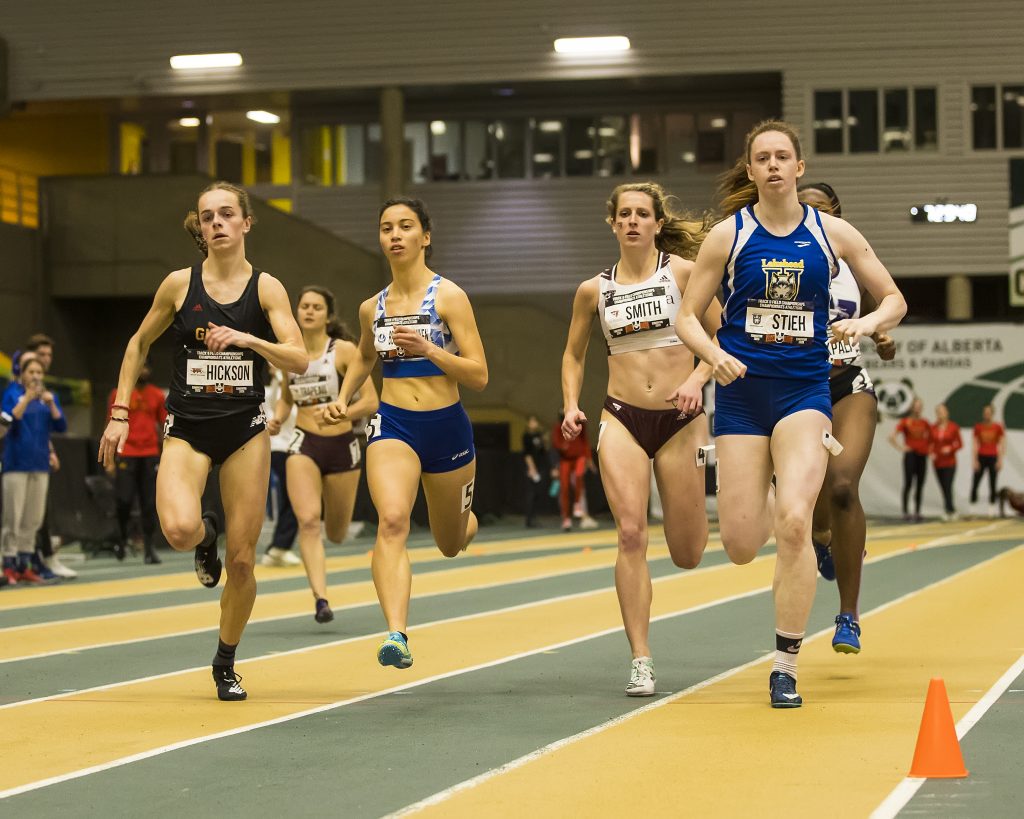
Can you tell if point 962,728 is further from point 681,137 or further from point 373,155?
point 373,155

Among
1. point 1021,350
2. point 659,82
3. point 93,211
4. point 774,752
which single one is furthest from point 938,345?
point 774,752

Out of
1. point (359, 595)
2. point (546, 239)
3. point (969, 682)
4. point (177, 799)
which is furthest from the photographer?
point (546, 239)

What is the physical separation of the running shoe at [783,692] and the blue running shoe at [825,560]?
2326 millimetres

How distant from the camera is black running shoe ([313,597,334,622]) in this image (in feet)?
38.0

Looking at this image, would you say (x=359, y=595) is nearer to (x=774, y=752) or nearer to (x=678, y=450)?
(x=678, y=450)

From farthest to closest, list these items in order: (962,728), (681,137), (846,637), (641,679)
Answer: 1. (681,137)
2. (846,637)
3. (641,679)
4. (962,728)

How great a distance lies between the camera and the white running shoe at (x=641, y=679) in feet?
25.2

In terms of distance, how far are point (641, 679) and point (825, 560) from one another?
94.5 inches

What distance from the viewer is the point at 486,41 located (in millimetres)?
35750

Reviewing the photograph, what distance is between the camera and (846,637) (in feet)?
27.1

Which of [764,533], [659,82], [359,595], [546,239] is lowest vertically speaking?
[359,595]

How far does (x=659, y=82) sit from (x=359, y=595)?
24.3m

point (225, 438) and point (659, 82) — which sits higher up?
point (659, 82)

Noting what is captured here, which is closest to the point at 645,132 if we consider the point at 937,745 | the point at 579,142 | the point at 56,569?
the point at 579,142
